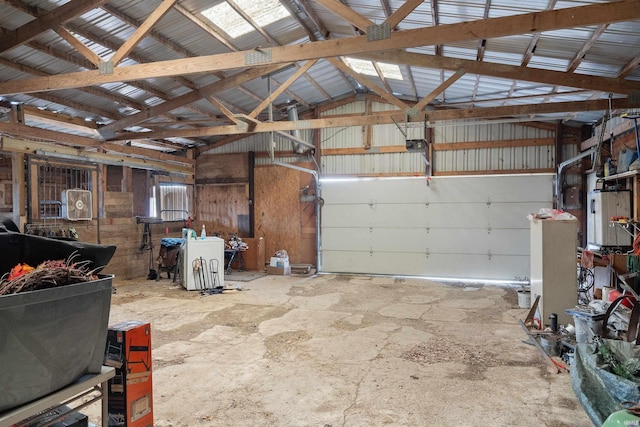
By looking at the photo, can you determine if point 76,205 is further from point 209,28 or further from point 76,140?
point 209,28

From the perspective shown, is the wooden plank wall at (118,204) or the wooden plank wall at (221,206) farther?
the wooden plank wall at (221,206)

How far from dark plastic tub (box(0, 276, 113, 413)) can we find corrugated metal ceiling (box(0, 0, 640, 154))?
3.20 m

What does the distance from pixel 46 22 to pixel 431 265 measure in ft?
24.9

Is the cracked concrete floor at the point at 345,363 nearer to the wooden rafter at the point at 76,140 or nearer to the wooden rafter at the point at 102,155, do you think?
the wooden rafter at the point at 102,155

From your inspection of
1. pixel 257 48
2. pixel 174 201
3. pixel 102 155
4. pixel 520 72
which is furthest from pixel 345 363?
pixel 174 201

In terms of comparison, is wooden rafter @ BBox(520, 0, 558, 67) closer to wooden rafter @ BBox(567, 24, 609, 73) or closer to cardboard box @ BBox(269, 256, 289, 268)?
wooden rafter @ BBox(567, 24, 609, 73)

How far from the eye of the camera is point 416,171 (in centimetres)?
869

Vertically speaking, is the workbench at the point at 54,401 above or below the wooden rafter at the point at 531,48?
below

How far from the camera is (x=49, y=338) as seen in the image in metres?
1.27

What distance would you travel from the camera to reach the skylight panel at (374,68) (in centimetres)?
679

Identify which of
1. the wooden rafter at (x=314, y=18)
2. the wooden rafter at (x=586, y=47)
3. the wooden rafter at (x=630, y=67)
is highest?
the wooden rafter at (x=314, y=18)

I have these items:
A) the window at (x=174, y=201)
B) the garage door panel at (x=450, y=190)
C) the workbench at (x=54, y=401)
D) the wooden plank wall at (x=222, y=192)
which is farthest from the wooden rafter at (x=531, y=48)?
the window at (x=174, y=201)

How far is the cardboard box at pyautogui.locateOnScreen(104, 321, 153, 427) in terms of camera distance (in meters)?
2.07

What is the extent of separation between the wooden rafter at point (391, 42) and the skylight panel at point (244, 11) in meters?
1.12
